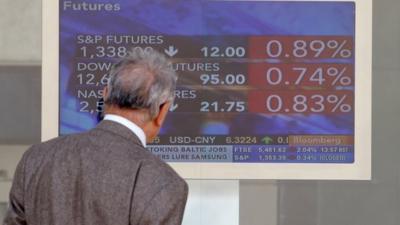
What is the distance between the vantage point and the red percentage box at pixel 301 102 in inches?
168

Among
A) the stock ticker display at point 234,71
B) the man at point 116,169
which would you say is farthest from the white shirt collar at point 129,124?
the stock ticker display at point 234,71

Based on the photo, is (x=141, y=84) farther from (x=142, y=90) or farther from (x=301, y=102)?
(x=301, y=102)

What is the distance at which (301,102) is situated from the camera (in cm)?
429

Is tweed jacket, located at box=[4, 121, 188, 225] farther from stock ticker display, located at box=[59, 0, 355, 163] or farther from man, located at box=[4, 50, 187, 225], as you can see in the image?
stock ticker display, located at box=[59, 0, 355, 163]

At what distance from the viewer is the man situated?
2143 mm

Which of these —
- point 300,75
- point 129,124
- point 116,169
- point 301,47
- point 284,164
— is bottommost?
point 284,164

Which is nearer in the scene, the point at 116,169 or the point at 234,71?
the point at 116,169

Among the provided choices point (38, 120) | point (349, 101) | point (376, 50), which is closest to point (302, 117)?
point (349, 101)

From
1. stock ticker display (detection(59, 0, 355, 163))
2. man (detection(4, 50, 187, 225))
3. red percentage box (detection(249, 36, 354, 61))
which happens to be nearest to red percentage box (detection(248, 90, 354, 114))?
stock ticker display (detection(59, 0, 355, 163))

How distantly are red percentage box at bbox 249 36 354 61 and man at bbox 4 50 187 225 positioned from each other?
80.7 inches

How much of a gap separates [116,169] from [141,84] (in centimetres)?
22

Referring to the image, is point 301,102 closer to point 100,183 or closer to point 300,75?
point 300,75

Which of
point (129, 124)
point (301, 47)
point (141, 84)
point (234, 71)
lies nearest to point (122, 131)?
point (129, 124)

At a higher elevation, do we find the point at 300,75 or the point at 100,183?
the point at 300,75
